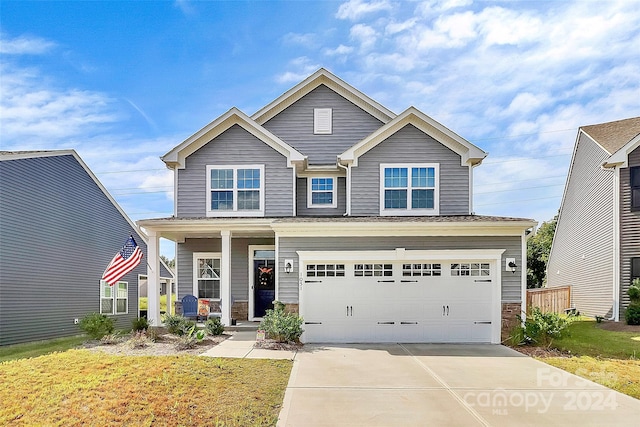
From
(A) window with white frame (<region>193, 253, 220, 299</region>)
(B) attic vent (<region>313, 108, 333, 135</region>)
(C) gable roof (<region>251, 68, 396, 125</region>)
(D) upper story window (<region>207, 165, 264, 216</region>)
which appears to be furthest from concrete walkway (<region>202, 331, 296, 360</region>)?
(C) gable roof (<region>251, 68, 396, 125</region>)

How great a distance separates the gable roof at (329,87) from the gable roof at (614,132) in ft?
31.3

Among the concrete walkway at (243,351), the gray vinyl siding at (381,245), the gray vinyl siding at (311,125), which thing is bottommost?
the concrete walkway at (243,351)

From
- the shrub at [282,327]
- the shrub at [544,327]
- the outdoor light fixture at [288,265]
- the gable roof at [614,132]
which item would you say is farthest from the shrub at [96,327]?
the gable roof at [614,132]

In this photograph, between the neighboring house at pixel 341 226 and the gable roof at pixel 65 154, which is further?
the gable roof at pixel 65 154

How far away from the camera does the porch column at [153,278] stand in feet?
40.9

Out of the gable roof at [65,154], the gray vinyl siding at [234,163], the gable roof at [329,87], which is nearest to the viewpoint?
the gable roof at [65,154]

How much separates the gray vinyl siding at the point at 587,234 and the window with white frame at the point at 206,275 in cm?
1530

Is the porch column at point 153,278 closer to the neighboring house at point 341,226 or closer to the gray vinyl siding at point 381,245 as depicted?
the neighboring house at point 341,226

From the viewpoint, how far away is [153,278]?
1282 centimetres

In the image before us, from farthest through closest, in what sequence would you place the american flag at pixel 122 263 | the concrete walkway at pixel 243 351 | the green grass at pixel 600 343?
the american flag at pixel 122 263, the green grass at pixel 600 343, the concrete walkway at pixel 243 351

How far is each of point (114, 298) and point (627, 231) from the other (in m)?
21.0

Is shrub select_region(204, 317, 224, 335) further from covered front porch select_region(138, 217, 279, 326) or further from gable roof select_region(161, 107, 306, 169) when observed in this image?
gable roof select_region(161, 107, 306, 169)

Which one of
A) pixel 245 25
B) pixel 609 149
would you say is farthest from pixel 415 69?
pixel 609 149

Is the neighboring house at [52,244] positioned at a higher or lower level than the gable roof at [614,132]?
lower
